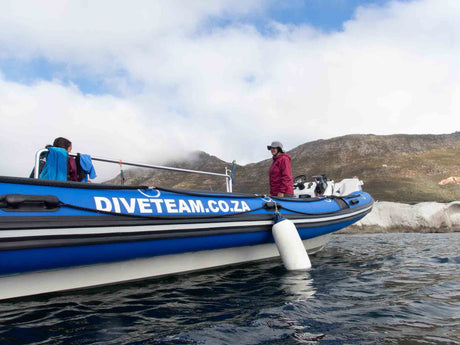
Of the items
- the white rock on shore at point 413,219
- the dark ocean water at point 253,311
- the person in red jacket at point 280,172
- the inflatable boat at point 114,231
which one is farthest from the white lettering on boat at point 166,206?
the white rock on shore at point 413,219

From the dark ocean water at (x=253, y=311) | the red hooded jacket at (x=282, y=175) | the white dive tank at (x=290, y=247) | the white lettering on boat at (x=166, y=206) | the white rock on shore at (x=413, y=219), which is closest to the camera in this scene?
the dark ocean water at (x=253, y=311)

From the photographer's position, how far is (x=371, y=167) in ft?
111

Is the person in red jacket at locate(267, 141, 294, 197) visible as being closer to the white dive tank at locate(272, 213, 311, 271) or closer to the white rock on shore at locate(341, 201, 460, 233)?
the white dive tank at locate(272, 213, 311, 271)

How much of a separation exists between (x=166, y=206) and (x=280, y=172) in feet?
9.51

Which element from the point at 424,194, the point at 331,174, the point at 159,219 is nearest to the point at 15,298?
the point at 159,219

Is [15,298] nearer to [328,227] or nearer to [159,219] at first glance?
[159,219]

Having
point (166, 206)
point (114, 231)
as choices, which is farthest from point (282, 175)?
point (114, 231)

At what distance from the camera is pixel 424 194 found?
75.7 feet

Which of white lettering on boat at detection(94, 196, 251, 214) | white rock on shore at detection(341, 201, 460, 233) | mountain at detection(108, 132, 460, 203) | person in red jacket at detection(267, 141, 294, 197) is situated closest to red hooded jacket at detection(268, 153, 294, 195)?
person in red jacket at detection(267, 141, 294, 197)

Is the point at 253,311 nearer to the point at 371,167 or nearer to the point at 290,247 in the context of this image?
the point at 290,247

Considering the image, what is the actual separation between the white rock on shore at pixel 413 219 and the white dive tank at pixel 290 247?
11.9m

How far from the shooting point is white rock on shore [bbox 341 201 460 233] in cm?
1466

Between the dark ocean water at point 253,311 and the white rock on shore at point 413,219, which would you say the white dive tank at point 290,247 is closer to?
the dark ocean water at point 253,311

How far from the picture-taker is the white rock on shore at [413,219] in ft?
48.1
